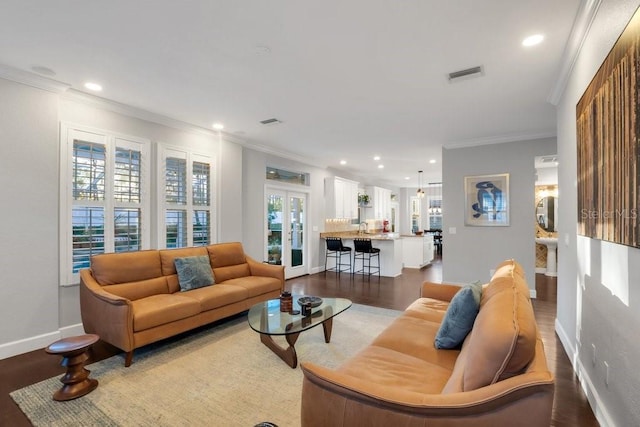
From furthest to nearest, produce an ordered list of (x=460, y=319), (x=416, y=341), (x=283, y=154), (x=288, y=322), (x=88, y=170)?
(x=283, y=154) < (x=88, y=170) < (x=288, y=322) < (x=416, y=341) < (x=460, y=319)

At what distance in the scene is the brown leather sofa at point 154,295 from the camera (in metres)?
2.79

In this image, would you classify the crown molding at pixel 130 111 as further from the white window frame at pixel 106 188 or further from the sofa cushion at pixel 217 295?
the sofa cushion at pixel 217 295

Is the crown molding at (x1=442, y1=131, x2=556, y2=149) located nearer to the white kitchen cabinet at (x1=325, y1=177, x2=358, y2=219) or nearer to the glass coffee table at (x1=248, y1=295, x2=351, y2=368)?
the white kitchen cabinet at (x1=325, y1=177, x2=358, y2=219)

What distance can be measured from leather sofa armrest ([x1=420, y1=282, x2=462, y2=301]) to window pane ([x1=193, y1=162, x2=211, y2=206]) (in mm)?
3441

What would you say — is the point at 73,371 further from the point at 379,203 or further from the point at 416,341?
the point at 379,203

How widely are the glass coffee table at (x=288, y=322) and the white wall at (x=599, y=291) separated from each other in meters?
1.95

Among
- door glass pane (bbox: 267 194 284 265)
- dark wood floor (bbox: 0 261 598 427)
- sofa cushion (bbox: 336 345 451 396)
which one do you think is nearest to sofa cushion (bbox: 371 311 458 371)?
sofa cushion (bbox: 336 345 451 396)

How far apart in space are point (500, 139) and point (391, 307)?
339 cm

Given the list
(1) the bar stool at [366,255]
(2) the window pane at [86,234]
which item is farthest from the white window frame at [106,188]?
(1) the bar stool at [366,255]

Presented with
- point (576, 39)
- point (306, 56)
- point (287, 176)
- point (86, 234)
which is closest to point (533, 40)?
point (576, 39)

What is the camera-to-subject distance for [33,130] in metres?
3.14

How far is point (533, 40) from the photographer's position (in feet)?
8.02

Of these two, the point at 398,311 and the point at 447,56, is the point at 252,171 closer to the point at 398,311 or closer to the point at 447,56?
the point at 398,311

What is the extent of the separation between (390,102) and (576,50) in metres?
1.74
